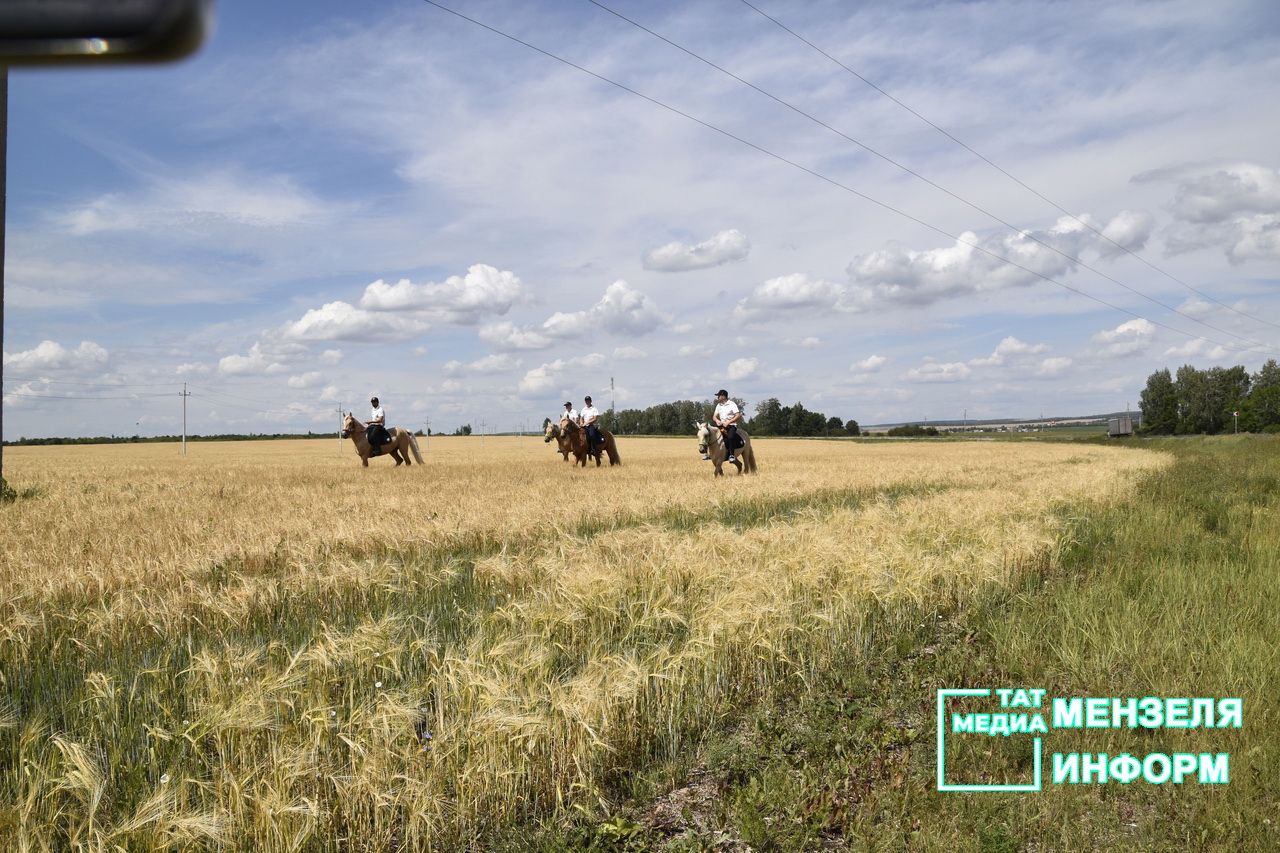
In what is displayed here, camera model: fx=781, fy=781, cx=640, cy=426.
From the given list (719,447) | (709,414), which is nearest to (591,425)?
(719,447)

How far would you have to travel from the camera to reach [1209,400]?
135 metres

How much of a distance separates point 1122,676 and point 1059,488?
12.6 meters

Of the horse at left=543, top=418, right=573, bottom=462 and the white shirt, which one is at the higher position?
the white shirt

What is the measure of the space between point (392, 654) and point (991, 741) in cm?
372

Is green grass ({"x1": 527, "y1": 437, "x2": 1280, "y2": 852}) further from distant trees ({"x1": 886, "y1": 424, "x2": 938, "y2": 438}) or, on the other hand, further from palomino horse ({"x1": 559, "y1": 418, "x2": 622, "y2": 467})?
distant trees ({"x1": 886, "y1": 424, "x2": 938, "y2": 438})

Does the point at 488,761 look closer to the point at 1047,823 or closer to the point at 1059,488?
the point at 1047,823

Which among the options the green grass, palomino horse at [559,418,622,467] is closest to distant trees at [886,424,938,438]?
palomino horse at [559,418,622,467]

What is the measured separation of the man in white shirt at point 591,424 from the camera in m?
28.3

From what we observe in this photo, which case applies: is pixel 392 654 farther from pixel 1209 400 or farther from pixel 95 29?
pixel 1209 400

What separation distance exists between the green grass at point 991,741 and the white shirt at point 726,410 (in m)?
14.6

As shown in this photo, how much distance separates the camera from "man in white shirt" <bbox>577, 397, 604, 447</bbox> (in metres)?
28.3

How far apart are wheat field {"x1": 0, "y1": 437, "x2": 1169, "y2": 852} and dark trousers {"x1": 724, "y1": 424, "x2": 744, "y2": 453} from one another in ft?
34.2

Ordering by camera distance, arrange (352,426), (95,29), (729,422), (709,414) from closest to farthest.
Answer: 1. (95,29)
2. (729,422)
3. (352,426)
4. (709,414)

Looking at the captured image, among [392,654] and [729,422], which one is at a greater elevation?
[729,422]
